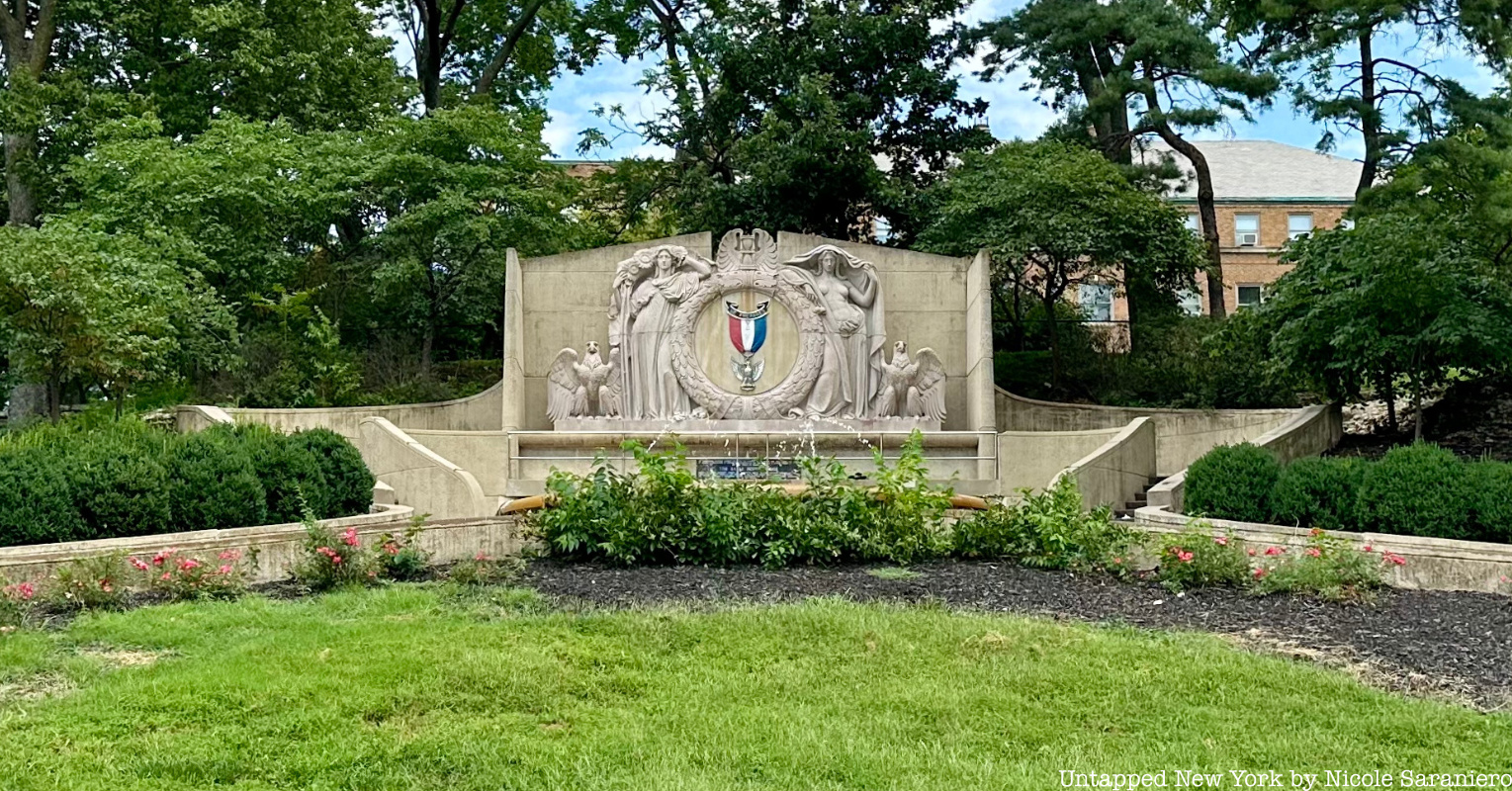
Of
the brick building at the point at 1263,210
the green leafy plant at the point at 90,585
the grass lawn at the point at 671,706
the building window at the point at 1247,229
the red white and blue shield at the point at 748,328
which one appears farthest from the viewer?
the building window at the point at 1247,229

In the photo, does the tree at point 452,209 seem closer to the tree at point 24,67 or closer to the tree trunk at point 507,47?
the tree at point 24,67

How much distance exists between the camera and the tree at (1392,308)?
15.4 metres

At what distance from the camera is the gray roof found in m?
45.3

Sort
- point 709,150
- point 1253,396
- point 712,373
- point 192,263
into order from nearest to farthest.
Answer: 1. point 712,373
2. point 1253,396
3. point 192,263
4. point 709,150

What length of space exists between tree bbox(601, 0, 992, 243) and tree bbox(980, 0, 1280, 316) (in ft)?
5.79

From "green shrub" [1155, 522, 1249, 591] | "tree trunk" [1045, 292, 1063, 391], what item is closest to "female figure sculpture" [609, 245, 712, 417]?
"tree trunk" [1045, 292, 1063, 391]

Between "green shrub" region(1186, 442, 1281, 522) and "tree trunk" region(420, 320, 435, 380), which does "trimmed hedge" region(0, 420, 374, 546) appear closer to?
"green shrub" region(1186, 442, 1281, 522)

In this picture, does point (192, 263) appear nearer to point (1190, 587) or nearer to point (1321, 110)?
point (1190, 587)

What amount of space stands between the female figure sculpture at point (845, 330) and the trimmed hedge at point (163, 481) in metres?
8.69

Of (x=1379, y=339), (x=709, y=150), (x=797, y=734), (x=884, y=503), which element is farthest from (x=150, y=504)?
(x=709, y=150)

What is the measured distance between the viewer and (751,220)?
27.4 m

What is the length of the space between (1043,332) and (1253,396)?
7.13 metres

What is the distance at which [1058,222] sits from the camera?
2323 cm

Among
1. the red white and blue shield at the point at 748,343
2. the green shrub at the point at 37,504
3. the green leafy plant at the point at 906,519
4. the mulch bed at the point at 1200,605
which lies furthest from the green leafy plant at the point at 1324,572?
the red white and blue shield at the point at 748,343
